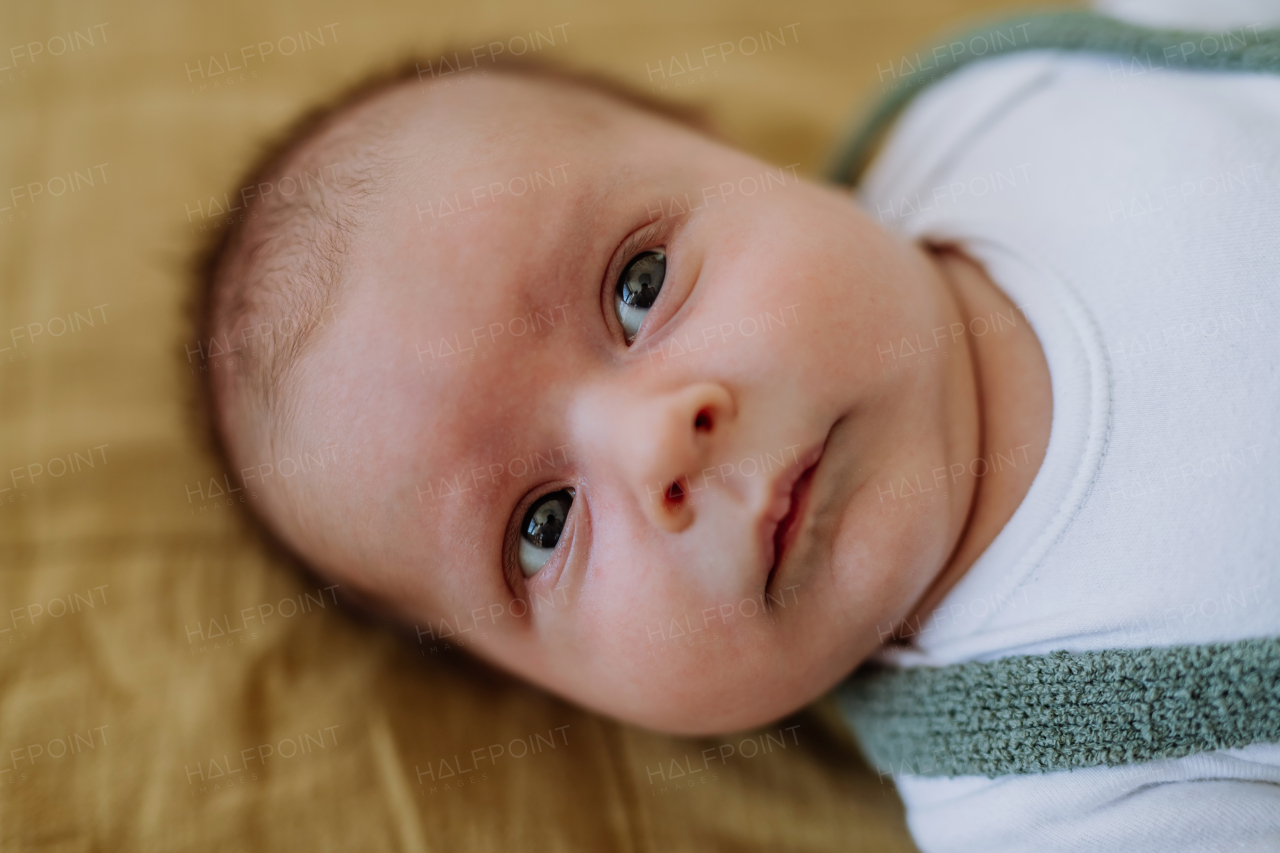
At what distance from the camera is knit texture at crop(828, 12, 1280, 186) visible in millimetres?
1137

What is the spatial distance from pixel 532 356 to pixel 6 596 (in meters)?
0.86

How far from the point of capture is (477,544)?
1.00m

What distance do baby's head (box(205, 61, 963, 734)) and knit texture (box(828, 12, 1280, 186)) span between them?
20.5 inches

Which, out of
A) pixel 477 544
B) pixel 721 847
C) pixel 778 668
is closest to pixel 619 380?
pixel 477 544

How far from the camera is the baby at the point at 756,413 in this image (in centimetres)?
92

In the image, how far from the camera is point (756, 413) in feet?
2.92

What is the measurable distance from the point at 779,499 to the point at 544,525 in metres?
0.27
